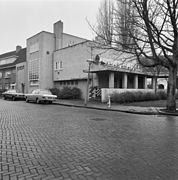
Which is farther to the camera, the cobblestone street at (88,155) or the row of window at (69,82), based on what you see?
the row of window at (69,82)

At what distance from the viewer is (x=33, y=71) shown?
105ft

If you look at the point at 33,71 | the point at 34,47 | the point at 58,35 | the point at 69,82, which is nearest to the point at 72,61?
the point at 69,82

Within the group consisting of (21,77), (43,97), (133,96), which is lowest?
(43,97)

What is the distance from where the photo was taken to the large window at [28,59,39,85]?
1211 inches

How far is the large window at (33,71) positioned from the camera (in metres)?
30.8

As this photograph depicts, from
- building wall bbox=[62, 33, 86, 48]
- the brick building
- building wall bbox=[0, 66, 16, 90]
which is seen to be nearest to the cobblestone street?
building wall bbox=[62, 33, 86, 48]

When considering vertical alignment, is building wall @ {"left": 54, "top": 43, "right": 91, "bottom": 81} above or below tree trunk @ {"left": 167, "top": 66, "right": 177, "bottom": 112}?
above

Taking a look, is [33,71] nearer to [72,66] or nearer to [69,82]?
[69,82]

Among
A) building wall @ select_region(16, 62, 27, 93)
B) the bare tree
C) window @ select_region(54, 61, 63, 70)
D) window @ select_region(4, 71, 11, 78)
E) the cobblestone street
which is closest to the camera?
the cobblestone street

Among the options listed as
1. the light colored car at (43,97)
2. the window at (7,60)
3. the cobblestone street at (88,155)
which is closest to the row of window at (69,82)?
the light colored car at (43,97)

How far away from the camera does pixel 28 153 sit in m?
4.56

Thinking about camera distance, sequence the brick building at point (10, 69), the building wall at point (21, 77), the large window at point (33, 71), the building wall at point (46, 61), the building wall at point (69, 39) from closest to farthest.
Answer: the building wall at point (46, 61) < the large window at point (33, 71) < the building wall at point (69, 39) < the building wall at point (21, 77) < the brick building at point (10, 69)

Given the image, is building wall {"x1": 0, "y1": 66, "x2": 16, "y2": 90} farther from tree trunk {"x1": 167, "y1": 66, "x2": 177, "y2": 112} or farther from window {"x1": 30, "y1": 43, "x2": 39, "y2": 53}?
tree trunk {"x1": 167, "y1": 66, "x2": 177, "y2": 112}

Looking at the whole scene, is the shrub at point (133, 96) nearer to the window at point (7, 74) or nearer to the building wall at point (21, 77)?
the building wall at point (21, 77)
